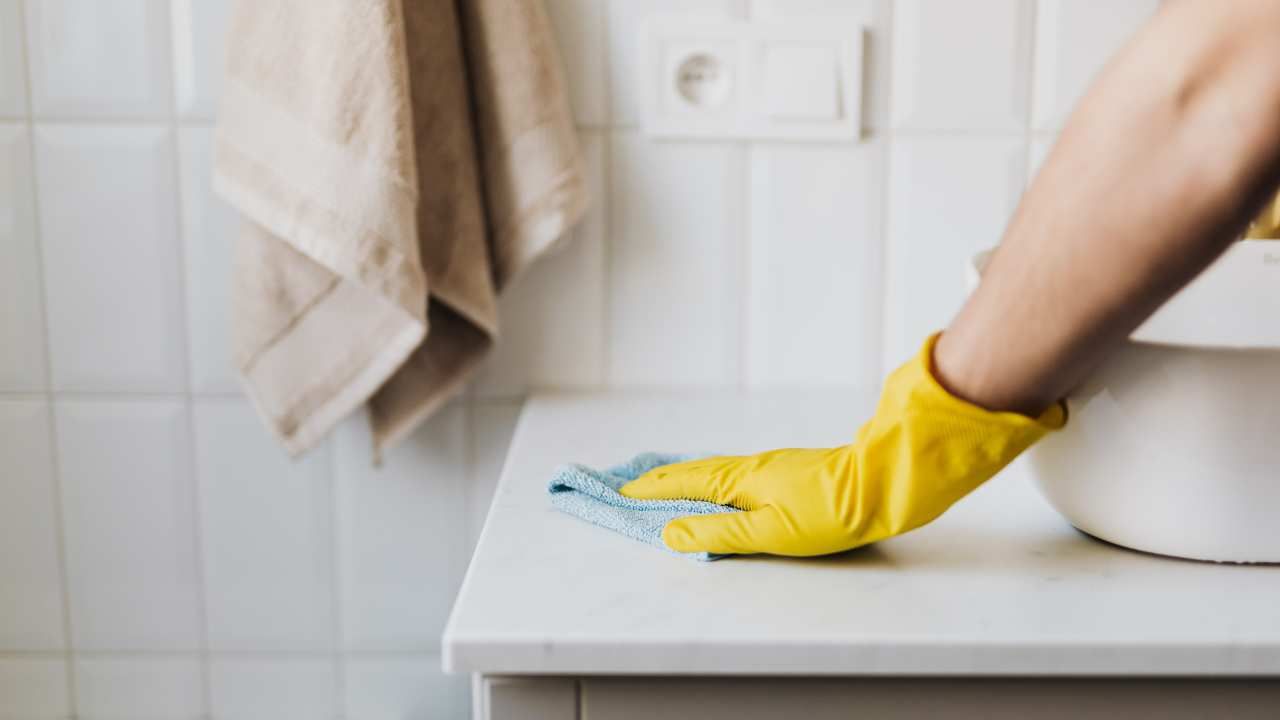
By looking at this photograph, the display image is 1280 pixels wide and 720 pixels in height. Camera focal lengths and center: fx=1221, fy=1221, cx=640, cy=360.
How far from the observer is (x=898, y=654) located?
Result: 1.83 feet

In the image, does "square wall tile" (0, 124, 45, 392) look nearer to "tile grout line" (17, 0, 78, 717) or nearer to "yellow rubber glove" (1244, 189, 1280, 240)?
"tile grout line" (17, 0, 78, 717)

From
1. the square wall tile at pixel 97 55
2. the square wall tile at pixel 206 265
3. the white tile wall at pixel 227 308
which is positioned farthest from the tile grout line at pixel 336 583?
the square wall tile at pixel 97 55

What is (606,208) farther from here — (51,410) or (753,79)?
(51,410)

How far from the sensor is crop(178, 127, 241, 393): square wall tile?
108 cm

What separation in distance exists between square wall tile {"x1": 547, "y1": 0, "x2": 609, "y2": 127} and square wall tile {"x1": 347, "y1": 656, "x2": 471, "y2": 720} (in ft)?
1.76

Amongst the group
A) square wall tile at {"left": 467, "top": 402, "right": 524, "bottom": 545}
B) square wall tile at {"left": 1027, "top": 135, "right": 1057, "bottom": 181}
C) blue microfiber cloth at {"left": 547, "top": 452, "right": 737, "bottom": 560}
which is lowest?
square wall tile at {"left": 467, "top": 402, "right": 524, "bottom": 545}

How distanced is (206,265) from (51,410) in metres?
0.20

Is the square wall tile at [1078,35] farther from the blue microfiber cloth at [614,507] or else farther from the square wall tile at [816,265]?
the blue microfiber cloth at [614,507]

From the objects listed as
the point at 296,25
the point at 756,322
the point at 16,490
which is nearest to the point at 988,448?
the point at 756,322

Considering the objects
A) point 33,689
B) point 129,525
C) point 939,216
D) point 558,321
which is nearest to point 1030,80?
point 939,216

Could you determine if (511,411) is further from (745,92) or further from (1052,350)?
(1052,350)

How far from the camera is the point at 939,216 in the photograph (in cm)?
110

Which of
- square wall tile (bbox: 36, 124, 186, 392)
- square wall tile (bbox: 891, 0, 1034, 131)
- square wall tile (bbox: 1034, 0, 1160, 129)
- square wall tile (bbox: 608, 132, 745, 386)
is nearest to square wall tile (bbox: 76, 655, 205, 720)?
square wall tile (bbox: 36, 124, 186, 392)

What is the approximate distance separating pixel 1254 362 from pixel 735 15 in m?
0.58
